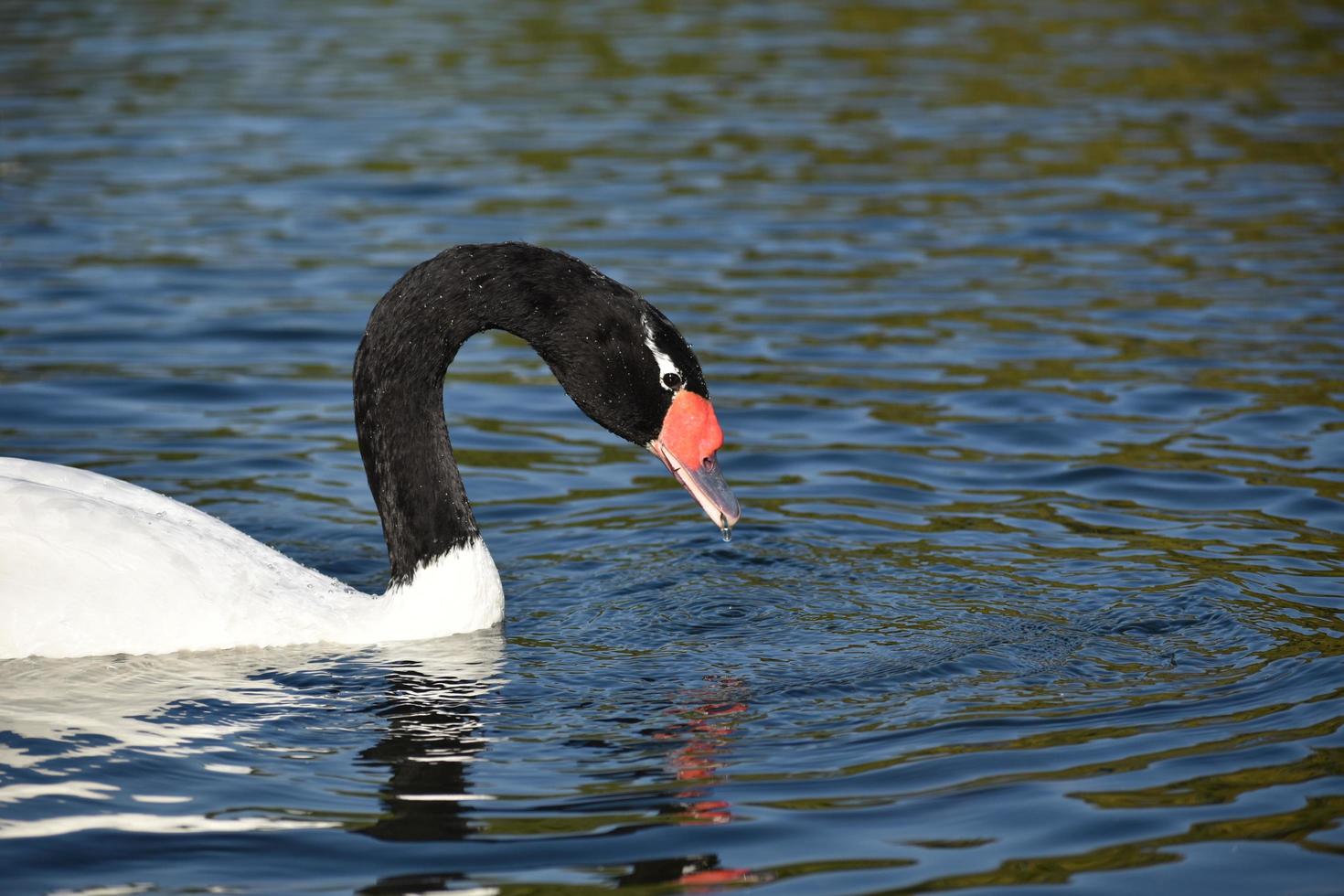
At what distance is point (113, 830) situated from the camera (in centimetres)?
569

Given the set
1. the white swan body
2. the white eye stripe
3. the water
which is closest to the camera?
the water

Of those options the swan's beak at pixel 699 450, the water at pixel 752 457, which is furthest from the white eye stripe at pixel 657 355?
the water at pixel 752 457

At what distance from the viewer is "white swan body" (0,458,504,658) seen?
698 centimetres

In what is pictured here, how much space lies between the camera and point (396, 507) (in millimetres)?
7922

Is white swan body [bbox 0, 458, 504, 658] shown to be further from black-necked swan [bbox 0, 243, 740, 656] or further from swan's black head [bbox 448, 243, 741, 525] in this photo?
swan's black head [bbox 448, 243, 741, 525]

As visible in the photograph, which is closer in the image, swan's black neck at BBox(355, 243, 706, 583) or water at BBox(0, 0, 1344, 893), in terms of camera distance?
water at BBox(0, 0, 1344, 893)

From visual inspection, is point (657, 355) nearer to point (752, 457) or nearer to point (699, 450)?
point (699, 450)

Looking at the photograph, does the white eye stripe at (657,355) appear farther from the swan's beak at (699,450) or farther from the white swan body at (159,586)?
the white swan body at (159,586)

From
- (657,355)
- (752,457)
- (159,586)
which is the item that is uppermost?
(657,355)

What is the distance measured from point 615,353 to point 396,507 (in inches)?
47.1

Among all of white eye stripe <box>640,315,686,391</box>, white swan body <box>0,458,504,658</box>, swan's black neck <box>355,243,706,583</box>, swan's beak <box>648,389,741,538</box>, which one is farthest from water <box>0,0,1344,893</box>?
white eye stripe <box>640,315,686,391</box>

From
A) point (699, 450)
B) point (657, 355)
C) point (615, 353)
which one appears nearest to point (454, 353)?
point (615, 353)

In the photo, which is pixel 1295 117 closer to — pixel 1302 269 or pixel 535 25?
pixel 1302 269

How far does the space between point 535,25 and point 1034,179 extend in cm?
1030
